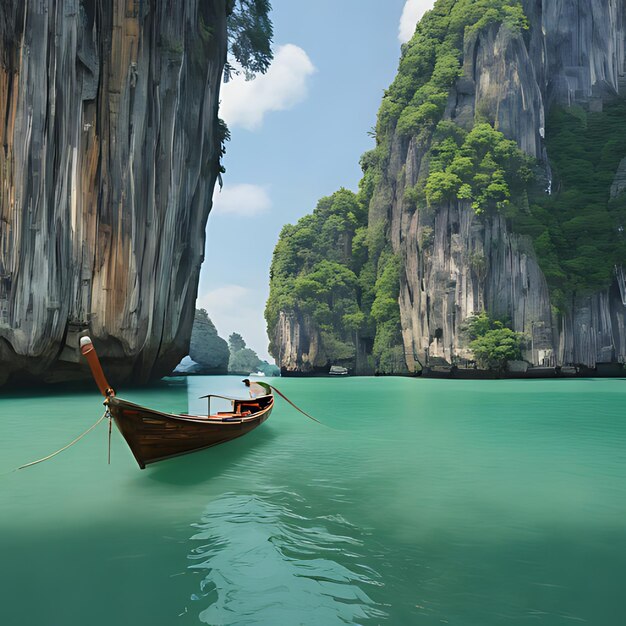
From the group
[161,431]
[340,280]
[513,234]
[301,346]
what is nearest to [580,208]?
[513,234]

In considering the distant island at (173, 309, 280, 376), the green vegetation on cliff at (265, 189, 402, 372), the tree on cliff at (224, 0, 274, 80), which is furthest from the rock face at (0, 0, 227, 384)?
the distant island at (173, 309, 280, 376)

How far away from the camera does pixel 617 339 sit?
37.5m

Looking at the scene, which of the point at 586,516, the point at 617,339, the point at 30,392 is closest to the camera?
the point at 586,516

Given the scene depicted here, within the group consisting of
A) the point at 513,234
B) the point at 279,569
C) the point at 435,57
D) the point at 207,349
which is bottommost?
the point at 279,569

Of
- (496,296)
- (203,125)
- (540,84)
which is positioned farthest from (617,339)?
(203,125)

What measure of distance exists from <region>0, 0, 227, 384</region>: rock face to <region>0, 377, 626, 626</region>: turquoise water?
758 centimetres

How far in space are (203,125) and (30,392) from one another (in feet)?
39.0

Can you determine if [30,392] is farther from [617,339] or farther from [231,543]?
[617,339]

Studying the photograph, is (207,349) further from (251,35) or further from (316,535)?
(316,535)

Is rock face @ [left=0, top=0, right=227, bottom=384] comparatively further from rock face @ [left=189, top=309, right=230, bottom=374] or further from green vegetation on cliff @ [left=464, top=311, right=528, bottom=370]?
rock face @ [left=189, top=309, right=230, bottom=374]

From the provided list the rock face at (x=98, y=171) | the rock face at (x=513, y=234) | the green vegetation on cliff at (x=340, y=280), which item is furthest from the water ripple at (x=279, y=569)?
the green vegetation on cliff at (x=340, y=280)

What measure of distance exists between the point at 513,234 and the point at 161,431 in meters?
36.4

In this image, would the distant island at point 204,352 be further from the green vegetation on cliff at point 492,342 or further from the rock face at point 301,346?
the green vegetation on cliff at point 492,342

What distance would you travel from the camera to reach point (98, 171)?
16.8m
